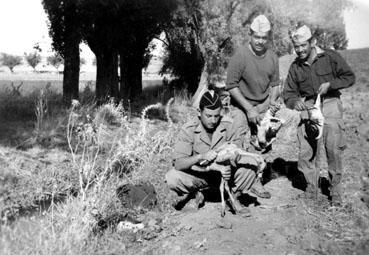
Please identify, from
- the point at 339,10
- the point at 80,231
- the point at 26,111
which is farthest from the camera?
the point at 339,10

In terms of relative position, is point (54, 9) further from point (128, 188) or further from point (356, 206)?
point (356, 206)

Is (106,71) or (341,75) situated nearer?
(341,75)

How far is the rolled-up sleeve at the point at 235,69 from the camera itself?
580 cm

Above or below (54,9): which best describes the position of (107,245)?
below

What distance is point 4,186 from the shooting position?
599 centimetres

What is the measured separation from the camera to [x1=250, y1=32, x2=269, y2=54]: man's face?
18.5 ft

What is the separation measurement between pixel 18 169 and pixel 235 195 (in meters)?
3.18

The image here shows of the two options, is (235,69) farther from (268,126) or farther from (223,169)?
(223,169)

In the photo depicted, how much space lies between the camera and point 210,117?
5.02 meters

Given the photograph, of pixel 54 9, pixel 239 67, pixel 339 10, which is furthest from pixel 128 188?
pixel 339 10

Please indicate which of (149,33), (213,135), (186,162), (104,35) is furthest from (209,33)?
(186,162)

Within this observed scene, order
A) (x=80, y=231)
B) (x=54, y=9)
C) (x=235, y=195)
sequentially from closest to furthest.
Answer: (x=80, y=231)
(x=235, y=195)
(x=54, y=9)

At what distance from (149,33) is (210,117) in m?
12.1

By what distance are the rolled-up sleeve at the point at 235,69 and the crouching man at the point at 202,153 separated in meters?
0.69
